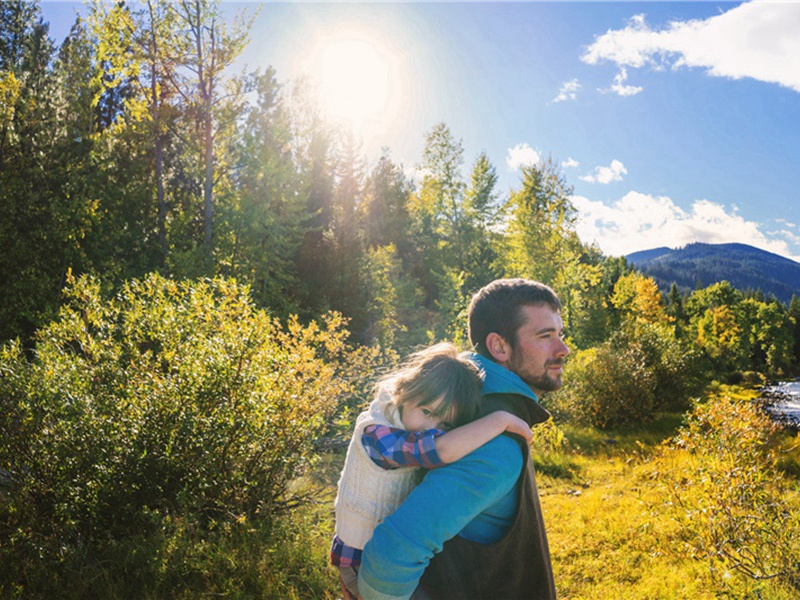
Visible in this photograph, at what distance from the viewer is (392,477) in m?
1.67

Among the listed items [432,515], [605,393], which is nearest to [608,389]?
[605,393]

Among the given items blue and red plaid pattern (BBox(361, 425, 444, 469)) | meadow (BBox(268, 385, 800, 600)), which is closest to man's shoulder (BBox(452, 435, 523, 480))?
blue and red plaid pattern (BBox(361, 425, 444, 469))

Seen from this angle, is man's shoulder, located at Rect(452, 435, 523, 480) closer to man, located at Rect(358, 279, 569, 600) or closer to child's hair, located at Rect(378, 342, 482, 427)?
man, located at Rect(358, 279, 569, 600)

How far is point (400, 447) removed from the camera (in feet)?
5.24

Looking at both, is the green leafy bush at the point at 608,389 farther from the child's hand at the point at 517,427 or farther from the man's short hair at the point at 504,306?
the child's hand at the point at 517,427

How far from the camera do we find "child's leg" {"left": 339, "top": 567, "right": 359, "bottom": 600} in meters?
1.75

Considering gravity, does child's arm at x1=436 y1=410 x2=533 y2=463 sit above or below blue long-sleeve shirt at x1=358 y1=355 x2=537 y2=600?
above

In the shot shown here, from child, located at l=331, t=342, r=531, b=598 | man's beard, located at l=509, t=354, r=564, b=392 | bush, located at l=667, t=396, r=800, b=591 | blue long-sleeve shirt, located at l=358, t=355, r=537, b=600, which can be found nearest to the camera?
blue long-sleeve shirt, located at l=358, t=355, r=537, b=600

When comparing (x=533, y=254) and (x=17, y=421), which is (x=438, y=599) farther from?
(x=533, y=254)

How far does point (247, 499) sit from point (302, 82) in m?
23.9

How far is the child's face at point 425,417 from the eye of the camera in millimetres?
1746

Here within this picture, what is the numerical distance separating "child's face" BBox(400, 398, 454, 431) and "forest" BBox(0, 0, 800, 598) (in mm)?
3404

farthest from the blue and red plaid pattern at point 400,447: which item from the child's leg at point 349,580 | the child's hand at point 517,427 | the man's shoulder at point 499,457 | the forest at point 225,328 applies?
the forest at point 225,328

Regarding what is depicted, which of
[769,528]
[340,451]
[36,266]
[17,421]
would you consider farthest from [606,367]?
[36,266]
